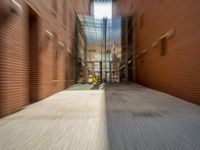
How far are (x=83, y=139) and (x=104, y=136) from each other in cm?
41

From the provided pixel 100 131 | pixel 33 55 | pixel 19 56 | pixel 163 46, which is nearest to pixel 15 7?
pixel 19 56

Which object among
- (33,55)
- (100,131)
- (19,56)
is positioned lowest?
(100,131)

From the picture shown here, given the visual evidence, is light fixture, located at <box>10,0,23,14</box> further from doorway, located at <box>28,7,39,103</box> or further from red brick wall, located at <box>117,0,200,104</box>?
red brick wall, located at <box>117,0,200,104</box>

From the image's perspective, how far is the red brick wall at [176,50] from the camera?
837 centimetres

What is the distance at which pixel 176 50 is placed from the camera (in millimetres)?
10453

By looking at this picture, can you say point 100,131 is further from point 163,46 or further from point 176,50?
point 163,46

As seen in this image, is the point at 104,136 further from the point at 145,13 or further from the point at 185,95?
the point at 145,13

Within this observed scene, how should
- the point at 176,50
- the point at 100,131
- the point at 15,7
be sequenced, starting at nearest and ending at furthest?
1. the point at 100,131
2. the point at 15,7
3. the point at 176,50

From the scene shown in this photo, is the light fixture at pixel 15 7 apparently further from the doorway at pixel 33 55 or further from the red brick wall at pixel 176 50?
the red brick wall at pixel 176 50

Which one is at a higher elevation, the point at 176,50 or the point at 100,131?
the point at 176,50

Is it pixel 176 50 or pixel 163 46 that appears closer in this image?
pixel 176 50

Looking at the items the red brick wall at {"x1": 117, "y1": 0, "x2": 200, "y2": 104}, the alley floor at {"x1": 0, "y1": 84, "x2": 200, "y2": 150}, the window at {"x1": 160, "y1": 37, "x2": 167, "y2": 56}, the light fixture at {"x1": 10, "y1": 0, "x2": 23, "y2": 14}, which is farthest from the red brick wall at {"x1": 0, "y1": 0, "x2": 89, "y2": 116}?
the window at {"x1": 160, "y1": 37, "x2": 167, "y2": 56}

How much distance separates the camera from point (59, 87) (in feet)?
46.8

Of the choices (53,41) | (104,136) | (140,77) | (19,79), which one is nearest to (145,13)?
(140,77)
